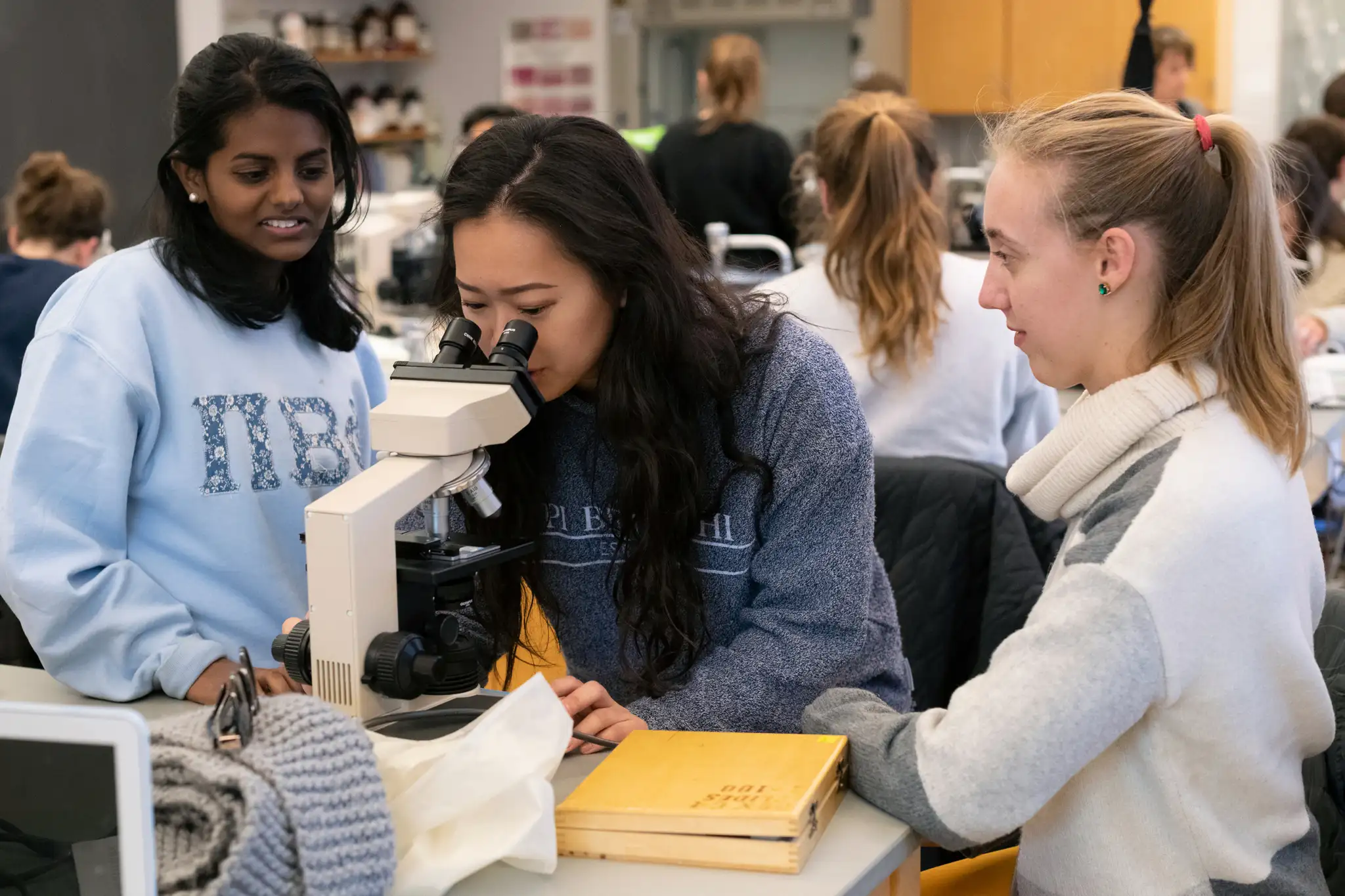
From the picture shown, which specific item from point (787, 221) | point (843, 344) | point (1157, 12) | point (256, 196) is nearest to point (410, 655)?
point (256, 196)

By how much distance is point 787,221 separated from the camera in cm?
501

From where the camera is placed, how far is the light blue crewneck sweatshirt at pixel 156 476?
135 centimetres

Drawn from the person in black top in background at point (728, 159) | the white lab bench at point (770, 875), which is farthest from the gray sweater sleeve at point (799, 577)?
the person in black top in background at point (728, 159)

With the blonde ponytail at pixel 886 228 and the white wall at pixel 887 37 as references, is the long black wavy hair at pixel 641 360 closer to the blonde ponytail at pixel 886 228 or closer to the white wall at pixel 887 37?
the blonde ponytail at pixel 886 228

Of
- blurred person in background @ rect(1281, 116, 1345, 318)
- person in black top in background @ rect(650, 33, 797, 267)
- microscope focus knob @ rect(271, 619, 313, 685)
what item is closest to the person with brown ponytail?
person in black top in background @ rect(650, 33, 797, 267)

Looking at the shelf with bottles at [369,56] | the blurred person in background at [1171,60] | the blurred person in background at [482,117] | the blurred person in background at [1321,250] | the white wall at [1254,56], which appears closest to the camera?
the blurred person in background at [1321,250]

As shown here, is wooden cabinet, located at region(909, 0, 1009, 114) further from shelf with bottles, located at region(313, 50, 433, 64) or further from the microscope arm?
the microscope arm

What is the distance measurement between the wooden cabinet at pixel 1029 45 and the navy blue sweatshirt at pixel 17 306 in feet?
14.0

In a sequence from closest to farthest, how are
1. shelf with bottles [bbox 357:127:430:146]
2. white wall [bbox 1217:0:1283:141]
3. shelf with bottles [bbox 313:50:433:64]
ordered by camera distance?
white wall [bbox 1217:0:1283:141], shelf with bottles [bbox 313:50:433:64], shelf with bottles [bbox 357:127:430:146]

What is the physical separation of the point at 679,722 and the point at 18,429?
72 centimetres

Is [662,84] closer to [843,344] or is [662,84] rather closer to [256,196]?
[843,344]

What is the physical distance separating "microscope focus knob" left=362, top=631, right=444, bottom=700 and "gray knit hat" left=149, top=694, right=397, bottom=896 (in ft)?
0.33

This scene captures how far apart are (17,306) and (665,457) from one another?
1924 millimetres

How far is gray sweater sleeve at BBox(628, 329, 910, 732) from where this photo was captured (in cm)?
133
